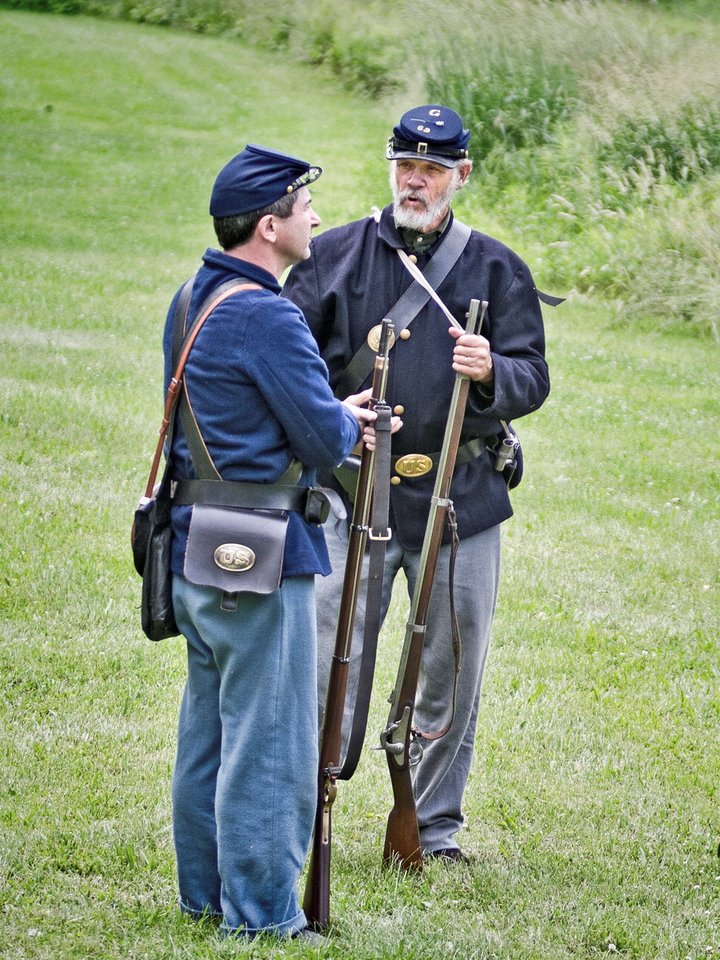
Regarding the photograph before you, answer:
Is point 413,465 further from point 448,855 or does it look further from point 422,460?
point 448,855

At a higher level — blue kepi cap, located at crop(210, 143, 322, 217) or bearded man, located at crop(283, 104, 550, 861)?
blue kepi cap, located at crop(210, 143, 322, 217)

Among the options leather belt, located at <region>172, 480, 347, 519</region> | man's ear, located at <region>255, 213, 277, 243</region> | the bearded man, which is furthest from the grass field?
man's ear, located at <region>255, 213, 277, 243</region>

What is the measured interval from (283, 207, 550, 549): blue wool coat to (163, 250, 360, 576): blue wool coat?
823 mm

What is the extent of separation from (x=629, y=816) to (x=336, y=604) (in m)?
1.49

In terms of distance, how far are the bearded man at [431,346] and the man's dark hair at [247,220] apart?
2.71ft

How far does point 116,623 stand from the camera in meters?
6.21

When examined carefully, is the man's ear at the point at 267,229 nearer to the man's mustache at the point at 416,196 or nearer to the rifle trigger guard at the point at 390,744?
the man's mustache at the point at 416,196

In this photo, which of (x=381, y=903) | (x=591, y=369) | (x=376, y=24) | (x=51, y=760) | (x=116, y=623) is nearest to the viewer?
(x=381, y=903)

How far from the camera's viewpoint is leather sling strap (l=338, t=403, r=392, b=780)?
3.81 metres

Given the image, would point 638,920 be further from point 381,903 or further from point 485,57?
point 485,57

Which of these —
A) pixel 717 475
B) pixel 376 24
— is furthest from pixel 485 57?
pixel 717 475

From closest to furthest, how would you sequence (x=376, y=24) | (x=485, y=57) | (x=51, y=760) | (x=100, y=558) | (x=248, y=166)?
(x=248, y=166), (x=51, y=760), (x=100, y=558), (x=485, y=57), (x=376, y=24)

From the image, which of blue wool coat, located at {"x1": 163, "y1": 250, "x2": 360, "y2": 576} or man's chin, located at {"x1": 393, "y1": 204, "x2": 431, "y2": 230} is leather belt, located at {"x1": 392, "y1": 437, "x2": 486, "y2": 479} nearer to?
man's chin, located at {"x1": 393, "y1": 204, "x2": 431, "y2": 230}

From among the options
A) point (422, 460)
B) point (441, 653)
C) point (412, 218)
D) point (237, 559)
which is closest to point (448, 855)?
point (441, 653)
